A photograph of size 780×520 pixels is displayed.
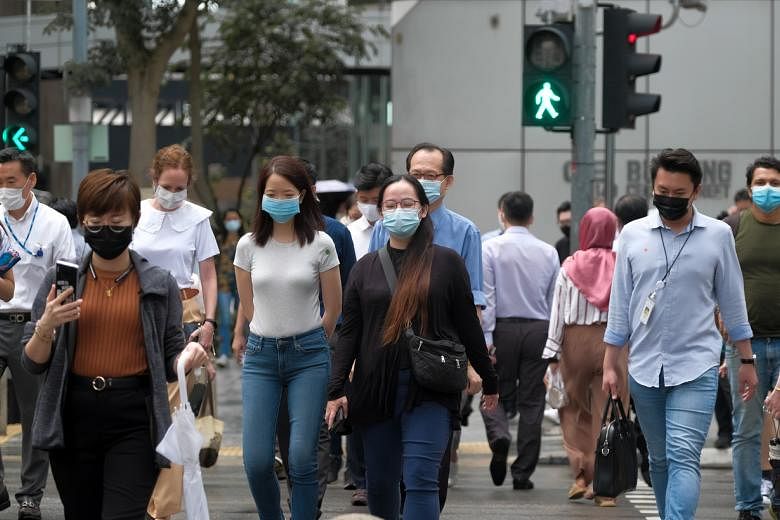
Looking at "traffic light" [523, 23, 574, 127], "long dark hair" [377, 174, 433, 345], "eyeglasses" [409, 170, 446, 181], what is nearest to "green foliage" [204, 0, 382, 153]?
"traffic light" [523, 23, 574, 127]

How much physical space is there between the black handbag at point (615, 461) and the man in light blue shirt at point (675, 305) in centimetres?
16

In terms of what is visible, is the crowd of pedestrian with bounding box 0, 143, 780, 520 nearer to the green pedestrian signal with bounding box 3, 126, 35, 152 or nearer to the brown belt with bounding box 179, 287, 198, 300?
the brown belt with bounding box 179, 287, 198, 300

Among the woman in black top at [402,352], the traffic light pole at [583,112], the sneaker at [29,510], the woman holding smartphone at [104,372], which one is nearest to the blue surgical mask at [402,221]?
the woman in black top at [402,352]

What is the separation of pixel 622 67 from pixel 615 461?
5.84 m

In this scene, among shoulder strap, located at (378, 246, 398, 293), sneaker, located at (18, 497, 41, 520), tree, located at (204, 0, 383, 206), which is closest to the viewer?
shoulder strap, located at (378, 246, 398, 293)

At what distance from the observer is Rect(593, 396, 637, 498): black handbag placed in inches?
304

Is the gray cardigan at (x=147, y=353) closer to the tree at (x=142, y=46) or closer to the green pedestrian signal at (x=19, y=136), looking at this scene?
the green pedestrian signal at (x=19, y=136)

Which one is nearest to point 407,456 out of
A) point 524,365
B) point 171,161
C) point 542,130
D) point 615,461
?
point 615,461

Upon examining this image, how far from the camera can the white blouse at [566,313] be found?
1028cm

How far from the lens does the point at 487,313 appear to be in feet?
36.2

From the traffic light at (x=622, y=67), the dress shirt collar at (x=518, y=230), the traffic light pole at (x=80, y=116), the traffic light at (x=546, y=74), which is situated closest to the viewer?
the dress shirt collar at (x=518, y=230)

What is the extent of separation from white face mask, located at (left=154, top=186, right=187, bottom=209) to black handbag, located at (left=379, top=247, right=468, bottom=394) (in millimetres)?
2139

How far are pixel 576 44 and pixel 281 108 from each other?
50.6 ft

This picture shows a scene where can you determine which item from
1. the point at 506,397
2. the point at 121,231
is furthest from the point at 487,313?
the point at 121,231
